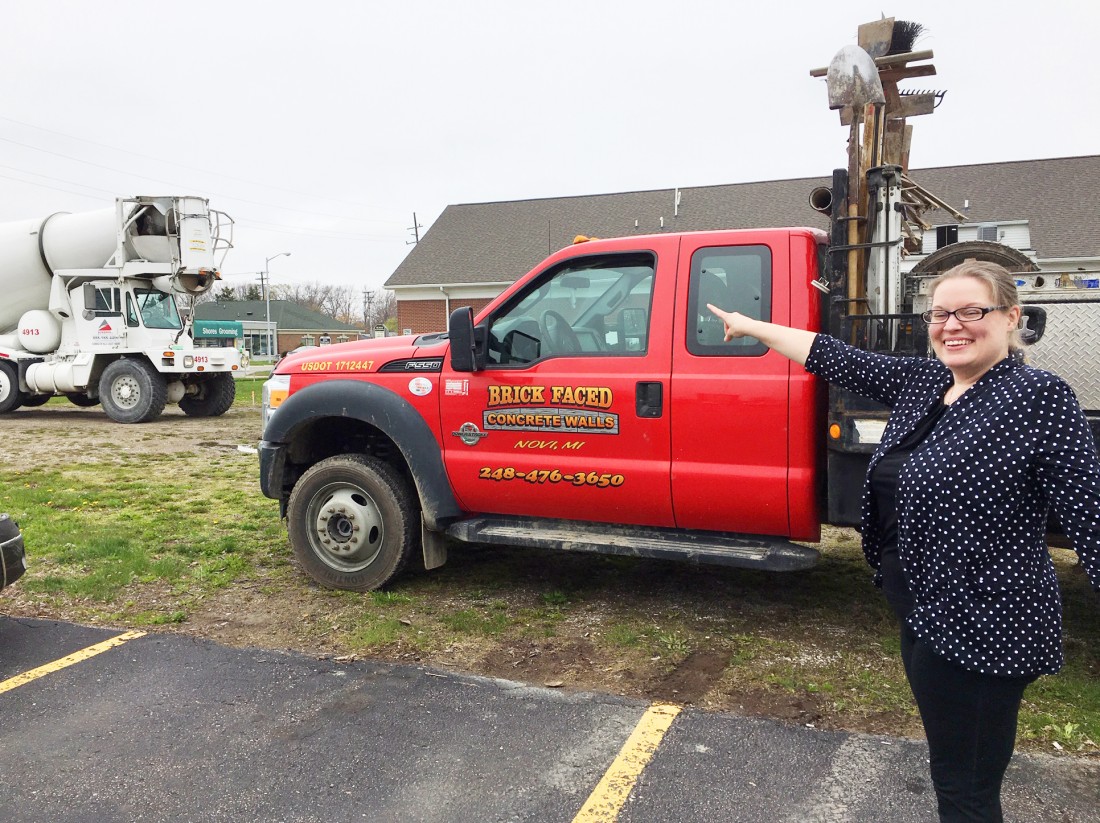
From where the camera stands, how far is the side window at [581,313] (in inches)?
179

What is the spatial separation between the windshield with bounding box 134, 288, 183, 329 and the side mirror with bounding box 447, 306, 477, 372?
13.2 meters

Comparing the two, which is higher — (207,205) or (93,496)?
(207,205)

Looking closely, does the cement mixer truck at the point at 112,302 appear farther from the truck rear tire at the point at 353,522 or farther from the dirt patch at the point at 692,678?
the dirt patch at the point at 692,678

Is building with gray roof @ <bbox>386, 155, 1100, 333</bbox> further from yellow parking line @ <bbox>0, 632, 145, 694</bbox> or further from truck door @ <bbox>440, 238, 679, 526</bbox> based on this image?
yellow parking line @ <bbox>0, 632, 145, 694</bbox>

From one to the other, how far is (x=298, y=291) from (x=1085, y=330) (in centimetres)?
10867

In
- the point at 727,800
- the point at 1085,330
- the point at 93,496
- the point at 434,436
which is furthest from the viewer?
the point at 93,496

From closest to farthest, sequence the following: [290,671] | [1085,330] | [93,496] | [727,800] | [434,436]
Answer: [727,800]
[1085,330]
[290,671]
[434,436]
[93,496]

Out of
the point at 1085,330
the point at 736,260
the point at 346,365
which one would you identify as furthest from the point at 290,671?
the point at 1085,330

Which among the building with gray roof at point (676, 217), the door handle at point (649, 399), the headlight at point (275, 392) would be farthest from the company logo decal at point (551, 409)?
the building with gray roof at point (676, 217)

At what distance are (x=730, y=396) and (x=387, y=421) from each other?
80.9 inches

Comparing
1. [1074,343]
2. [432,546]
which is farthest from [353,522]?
[1074,343]

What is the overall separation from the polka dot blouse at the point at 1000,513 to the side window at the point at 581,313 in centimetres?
249

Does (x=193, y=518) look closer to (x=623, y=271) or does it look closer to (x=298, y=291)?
(x=623, y=271)

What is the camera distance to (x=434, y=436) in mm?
4938
